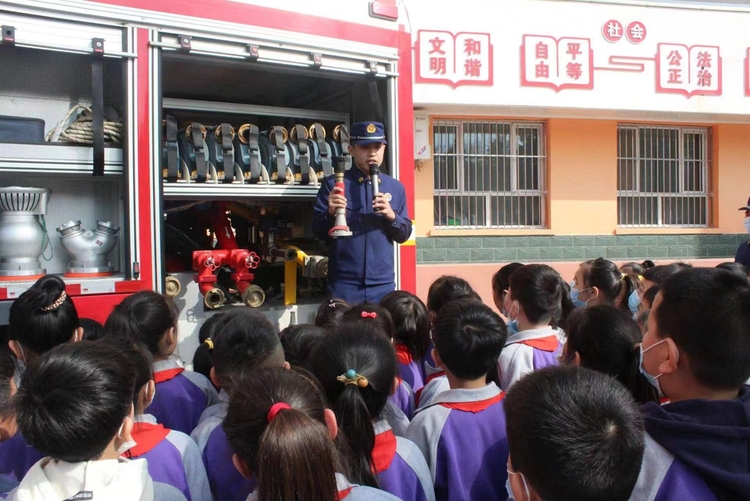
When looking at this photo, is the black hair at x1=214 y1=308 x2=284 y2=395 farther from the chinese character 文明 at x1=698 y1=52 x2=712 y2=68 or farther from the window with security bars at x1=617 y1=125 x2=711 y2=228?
the chinese character 文明 at x1=698 y1=52 x2=712 y2=68

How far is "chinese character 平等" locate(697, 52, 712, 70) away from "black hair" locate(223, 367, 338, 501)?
7692mm

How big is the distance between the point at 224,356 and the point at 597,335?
1.15m

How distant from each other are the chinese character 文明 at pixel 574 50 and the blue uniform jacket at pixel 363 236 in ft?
13.9

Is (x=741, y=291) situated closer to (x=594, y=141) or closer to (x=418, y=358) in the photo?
(x=418, y=358)

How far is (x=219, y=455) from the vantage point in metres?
1.81

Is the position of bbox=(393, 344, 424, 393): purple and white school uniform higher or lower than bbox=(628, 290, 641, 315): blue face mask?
lower

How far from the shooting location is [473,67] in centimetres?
696

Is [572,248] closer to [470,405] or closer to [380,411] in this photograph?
[470,405]

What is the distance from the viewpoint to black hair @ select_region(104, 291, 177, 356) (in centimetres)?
236

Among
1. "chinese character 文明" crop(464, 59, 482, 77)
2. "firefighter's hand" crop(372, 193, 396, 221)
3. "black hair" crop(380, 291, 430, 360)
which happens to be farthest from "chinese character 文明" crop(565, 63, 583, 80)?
"black hair" crop(380, 291, 430, 360)

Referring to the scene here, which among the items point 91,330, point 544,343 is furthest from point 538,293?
point 91,330

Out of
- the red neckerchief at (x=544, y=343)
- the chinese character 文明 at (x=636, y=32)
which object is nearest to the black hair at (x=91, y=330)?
the red neckerchief at (x=544, y=343)

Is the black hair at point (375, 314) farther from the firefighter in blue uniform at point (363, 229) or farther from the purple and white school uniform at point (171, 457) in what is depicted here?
the firefighter in blue uniform at point (363, 229)

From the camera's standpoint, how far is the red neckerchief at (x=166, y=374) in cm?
→ 232
